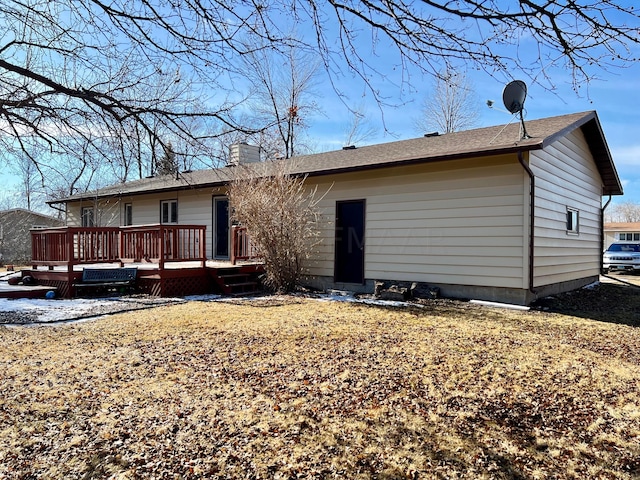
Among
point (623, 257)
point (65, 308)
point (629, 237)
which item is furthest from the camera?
point (629, 237)

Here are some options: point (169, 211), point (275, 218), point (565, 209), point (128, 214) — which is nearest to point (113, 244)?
point (275, 218)

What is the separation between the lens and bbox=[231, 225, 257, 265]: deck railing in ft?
34.3

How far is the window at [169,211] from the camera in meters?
13.5

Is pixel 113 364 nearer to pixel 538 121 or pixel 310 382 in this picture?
pixel 310 382

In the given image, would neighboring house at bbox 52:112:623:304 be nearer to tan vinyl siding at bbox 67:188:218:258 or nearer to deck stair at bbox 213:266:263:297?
tan vinyl siding at bbox 67:188:218:258

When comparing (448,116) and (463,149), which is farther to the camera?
(448,116)

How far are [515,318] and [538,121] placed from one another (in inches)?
199

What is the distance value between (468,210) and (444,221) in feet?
1.65

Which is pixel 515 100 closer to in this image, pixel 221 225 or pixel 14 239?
pixel 221 225

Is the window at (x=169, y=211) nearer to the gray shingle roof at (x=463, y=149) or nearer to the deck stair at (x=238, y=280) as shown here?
the gray shingle roof at (x=463, y=149)

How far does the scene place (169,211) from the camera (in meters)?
13.6

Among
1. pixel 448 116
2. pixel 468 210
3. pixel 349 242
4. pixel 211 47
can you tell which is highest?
pixel 448 116

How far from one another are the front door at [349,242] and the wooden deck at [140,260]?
2.00 metres

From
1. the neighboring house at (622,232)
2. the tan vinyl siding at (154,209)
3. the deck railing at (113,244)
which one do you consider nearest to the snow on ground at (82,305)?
the deck railing at (113,244)
